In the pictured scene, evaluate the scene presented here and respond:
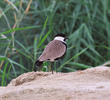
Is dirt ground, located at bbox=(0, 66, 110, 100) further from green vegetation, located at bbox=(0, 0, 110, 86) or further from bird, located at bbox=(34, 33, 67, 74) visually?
green vegetation, located at bbox=(0, 0, 110, 86)

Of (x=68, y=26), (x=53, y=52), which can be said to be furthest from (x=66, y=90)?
(x=68, y=26)

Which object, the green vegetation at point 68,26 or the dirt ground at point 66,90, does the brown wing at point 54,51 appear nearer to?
the dirt ground at point 66,90

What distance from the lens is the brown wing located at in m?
2.32

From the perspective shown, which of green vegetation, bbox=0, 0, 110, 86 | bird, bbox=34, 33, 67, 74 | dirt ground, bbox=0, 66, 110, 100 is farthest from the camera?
green vegetation, bbox=0, 0, 110, 86

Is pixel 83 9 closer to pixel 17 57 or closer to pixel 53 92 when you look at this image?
pixel 17 57

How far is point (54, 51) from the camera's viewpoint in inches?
92.8

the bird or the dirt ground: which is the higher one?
the bird

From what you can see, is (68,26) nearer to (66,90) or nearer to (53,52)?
(53,52)

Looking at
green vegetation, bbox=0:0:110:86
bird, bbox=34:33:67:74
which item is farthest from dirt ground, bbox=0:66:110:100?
green vegetation, bbox=0:0:110:86

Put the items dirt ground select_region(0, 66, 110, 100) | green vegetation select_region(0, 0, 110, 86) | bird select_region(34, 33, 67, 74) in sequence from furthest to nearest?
green vegetation select_region(0, 0, 110, 86) < bird select_region(34, 33, 67, 74) < dirt ground select_region(0, 66, 110, 100)

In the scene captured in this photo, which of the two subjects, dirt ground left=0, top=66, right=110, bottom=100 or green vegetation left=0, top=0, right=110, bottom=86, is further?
green vegetation left=0, top=0, right=110, bottom=86

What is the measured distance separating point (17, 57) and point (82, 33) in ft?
3.04

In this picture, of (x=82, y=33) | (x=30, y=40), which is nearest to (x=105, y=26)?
(x=82, y=33)

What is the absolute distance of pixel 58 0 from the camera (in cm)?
434
